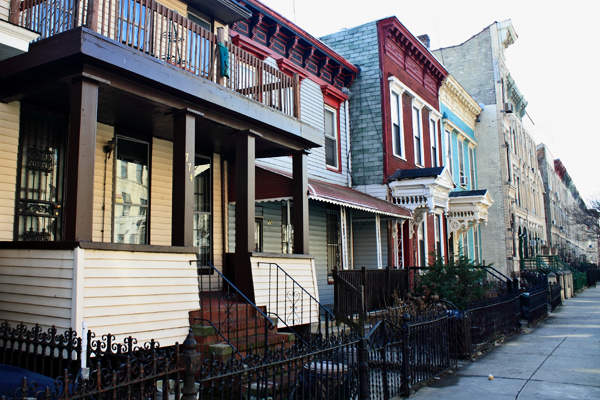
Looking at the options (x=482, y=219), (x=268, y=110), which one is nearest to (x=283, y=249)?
(x=268, y=110)

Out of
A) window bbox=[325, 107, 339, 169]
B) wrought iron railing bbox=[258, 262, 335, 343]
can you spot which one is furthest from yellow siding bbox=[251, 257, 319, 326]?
window bbox=[325, 107, 339, 169]

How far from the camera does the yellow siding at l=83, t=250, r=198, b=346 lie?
6.45 meters

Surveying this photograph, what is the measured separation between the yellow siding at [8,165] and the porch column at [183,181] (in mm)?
2263

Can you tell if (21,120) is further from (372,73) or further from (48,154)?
(372,73)

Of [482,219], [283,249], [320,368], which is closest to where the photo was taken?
[320,368]

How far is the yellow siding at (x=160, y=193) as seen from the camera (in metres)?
9.95

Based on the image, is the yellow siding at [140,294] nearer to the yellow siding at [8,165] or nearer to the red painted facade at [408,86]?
the yellow siding at [8,165]

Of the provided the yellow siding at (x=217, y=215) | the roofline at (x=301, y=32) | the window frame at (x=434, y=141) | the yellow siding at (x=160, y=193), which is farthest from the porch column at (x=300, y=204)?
the window frame at (x=434, y=141)

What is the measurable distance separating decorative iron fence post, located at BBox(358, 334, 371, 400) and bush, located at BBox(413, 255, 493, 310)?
6.54 meters

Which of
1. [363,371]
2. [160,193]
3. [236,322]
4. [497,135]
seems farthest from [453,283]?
[497,135]

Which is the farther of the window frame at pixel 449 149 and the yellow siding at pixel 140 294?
the window frame at pixel 449 149

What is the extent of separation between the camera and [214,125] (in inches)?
371

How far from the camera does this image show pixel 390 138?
18.0m

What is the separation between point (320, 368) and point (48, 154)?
18.2ft
